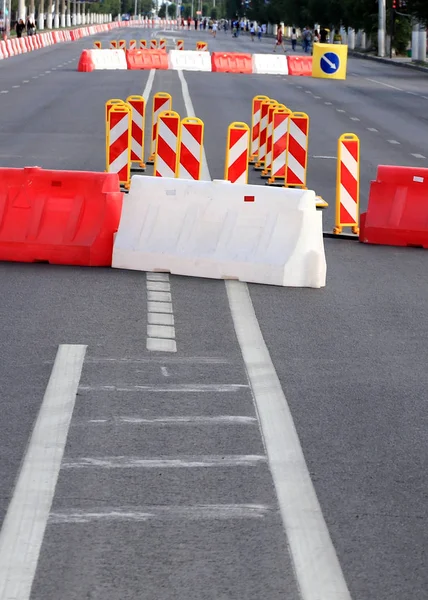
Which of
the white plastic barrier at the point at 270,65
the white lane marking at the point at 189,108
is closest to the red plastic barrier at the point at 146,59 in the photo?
the white lane marking at the point at 189,108

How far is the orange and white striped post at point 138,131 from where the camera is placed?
19656 millimetres

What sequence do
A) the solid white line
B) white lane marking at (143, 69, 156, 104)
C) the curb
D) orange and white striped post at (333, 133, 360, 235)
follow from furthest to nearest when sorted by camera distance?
1. the curb
2. white lane marking at (143, 69, 156, 104)
3. orange and white striped post at (333, 133, 360, 235)
4. the solid white line

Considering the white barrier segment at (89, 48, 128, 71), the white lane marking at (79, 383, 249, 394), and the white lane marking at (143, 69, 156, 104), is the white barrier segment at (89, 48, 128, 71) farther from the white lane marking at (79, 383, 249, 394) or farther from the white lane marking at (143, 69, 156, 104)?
the white lane marking at (79, 383, 249, 394)

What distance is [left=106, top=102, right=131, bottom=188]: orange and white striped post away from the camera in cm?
1714

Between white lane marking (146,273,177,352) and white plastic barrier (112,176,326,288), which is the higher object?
white plastic barrier (112,176,326,288)

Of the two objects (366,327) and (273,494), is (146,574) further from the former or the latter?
(366,327)

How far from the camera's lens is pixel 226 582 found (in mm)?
4828

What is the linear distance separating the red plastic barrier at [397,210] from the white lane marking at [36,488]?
20.1 feet

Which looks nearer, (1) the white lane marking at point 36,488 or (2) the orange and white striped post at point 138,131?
(1) the white lane marking at point 36,488

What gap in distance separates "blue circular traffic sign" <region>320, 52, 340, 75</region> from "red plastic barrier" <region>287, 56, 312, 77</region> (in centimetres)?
200

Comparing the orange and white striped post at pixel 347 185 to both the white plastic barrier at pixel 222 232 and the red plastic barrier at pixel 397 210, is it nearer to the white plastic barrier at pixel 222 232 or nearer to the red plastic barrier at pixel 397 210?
the red plastic barrier at pixel 397 210

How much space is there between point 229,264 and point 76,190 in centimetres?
168

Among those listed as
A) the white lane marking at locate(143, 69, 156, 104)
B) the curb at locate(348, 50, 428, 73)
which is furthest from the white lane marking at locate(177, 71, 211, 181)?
the curb at locate(348, 50, 428, 73)

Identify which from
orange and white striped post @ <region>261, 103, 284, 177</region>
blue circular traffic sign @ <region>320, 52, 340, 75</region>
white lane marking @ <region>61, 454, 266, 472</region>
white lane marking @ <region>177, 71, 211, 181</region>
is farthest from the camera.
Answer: blue circular traffic sign @ <region>320, 52, 340, 75</region>
